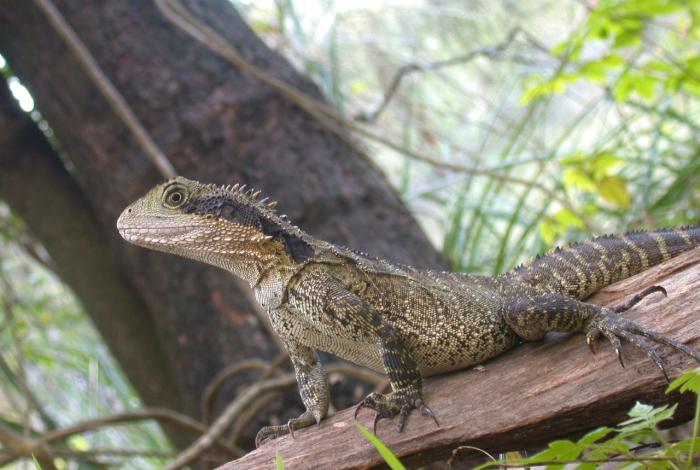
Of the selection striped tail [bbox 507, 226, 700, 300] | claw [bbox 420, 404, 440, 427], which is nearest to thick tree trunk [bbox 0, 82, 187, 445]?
claw [bbox 420, 404, 440, 427]

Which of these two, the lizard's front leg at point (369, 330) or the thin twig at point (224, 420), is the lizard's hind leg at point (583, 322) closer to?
the lizard's front leg at point (369, 330)

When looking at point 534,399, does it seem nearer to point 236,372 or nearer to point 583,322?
point 583,322

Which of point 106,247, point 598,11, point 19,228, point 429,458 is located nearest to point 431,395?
point 429,458

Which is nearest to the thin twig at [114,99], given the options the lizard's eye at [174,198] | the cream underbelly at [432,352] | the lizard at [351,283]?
the lizard's eye at [174,198]

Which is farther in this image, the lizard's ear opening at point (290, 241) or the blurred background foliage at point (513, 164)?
the blurred background foliage at point (513, 164)

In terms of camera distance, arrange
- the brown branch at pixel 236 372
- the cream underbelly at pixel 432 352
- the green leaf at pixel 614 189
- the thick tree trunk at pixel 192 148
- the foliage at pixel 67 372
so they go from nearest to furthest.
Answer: the cream underbelly at pixel 432 352 → the brown branch at pixel 236 372 → the thick tree trunk at pixel 192 148 → the green leaf at pixel 614 189 → the foliage at pixel 67 372

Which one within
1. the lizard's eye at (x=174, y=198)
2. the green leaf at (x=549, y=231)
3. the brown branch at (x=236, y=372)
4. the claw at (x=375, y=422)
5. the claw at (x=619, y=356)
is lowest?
the green leaf at (x=549, y=231)

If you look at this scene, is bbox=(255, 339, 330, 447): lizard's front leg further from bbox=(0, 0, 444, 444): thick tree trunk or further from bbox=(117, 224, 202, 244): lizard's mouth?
bbox=(0, 0, 444, 444): thick tree trunk
